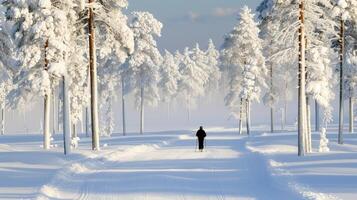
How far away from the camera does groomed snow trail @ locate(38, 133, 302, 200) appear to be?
16.9 meters

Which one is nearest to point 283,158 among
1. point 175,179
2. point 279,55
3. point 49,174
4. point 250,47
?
point 279,55

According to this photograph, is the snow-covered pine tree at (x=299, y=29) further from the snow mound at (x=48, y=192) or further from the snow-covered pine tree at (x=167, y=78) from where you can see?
A: the snow-covered pine tree at (x=167, y=78)

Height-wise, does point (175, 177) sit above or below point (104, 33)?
below

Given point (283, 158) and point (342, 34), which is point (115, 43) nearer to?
point (283, 158)

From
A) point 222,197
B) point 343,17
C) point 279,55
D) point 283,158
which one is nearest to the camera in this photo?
point 222,197

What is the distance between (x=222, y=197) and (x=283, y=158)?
1380 centimetres

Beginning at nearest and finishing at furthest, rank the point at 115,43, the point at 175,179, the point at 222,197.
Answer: the point at 222,197, the point at 175,179, the point at 115,43

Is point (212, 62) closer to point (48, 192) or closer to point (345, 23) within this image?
point (345, 23)

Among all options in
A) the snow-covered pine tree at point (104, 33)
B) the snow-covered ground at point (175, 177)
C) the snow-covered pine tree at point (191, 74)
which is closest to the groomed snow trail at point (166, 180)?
the snow-covered ground at point (175, 177)

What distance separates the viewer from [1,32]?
4162 centimetres

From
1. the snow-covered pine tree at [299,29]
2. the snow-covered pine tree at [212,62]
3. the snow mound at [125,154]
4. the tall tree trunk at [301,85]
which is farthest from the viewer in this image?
the snow-covered pine tree at [212,62]

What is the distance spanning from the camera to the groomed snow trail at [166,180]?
665 inches

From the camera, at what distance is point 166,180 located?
2028 cm

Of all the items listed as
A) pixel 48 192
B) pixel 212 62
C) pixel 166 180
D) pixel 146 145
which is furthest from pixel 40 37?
pixel 212 62
